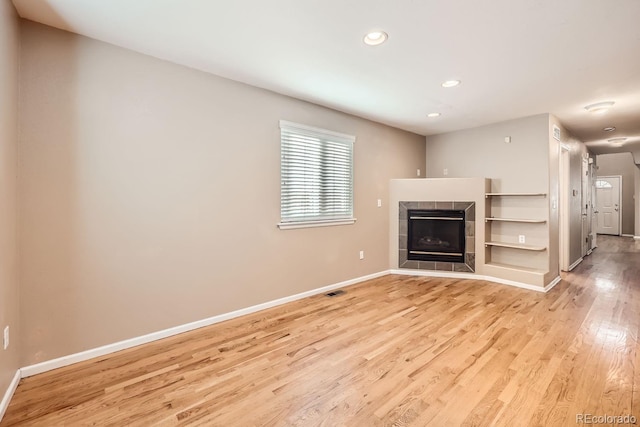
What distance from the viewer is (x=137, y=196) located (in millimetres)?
2461

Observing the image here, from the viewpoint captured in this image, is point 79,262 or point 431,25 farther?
point 79,262

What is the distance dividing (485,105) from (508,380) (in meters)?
3.24

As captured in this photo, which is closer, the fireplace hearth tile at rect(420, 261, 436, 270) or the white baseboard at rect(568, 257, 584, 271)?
the fireplace hearth tile at rect(420, 261, 436, 270)

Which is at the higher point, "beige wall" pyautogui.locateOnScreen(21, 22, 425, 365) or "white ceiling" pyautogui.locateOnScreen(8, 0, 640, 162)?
"white ceiling" pyautogui.locateOnScreen(8, 0, 640, 162)

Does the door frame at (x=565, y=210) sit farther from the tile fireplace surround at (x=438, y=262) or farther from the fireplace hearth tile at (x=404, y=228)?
the fireplace hearth tile at (x=404, y=228)

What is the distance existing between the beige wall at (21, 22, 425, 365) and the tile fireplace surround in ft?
6.84

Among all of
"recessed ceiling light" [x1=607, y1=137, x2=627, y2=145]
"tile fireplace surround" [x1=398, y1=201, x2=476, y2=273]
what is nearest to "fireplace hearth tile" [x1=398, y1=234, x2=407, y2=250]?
"tile fireplace surround" [x1=398, y1=201, x2=476, y2=273]

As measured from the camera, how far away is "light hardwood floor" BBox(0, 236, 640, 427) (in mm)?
1676

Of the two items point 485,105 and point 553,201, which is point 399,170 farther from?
point 553,201


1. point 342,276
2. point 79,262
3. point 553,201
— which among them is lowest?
point 342,276

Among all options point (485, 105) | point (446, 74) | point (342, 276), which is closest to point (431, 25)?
point (446, 74)

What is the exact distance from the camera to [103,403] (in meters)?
1.78

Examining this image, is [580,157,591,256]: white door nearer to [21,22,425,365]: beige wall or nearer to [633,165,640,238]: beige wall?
[633,165,640,238]: beige wall

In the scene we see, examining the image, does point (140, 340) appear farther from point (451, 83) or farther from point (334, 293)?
point (451, 83)
